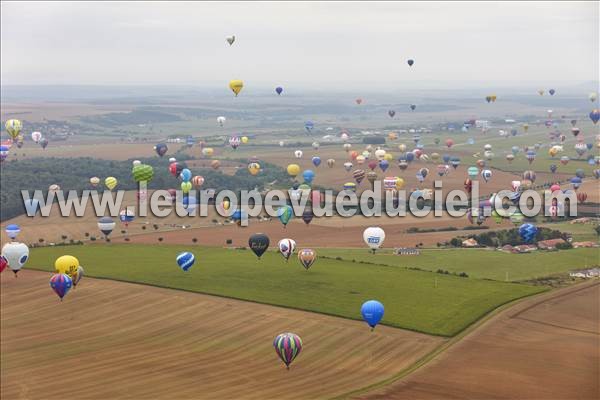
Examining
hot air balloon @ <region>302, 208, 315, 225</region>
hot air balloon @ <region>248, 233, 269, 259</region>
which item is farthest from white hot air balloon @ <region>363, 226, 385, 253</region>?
hot air balloon @ <region>302, 208, 315, 225</region>

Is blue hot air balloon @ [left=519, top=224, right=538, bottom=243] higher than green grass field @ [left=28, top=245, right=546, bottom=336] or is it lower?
higher

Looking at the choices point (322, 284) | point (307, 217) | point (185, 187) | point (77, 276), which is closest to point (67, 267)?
point (77, 276)

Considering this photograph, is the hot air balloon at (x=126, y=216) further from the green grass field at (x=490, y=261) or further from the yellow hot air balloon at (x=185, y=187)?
the green grass field at (x=490, y=261)

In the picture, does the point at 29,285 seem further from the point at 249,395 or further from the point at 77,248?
the point at 249,395

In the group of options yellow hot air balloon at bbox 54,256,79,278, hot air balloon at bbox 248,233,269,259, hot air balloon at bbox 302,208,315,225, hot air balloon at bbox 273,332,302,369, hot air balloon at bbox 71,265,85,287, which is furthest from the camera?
hot air balloon at bbox 302,208,315,225

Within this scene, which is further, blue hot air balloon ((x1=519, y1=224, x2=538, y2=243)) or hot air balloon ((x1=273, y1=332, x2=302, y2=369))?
blue hot air balloon ((x1=519, y1=224, x2=538, y2=243))

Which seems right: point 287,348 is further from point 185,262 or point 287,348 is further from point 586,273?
point 586,273

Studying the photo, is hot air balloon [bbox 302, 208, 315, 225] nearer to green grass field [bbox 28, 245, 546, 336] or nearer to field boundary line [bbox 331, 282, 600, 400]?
green grass field [bbox 28, 245, 546, 336]
